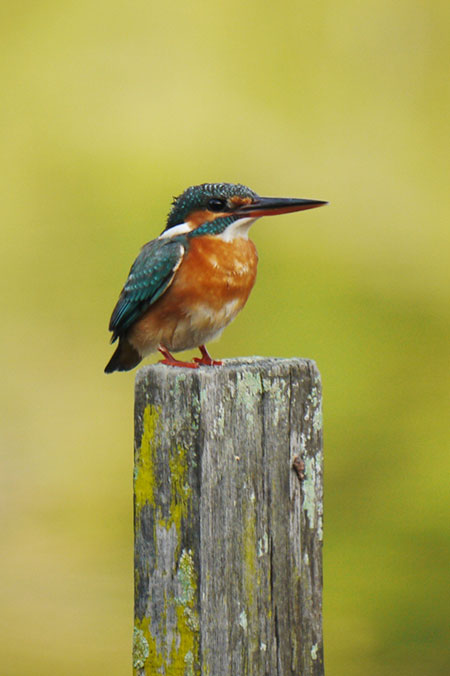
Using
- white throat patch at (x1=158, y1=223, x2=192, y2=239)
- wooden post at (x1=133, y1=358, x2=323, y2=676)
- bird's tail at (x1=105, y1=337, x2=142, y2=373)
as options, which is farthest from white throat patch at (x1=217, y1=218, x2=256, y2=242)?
wooden post at (x1=133, y1=358, x2=323, y2=676)

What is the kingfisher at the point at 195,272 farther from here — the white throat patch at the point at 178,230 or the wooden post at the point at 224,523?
the wooden post at the point at 224,523

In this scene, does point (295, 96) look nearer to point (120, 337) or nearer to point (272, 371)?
point (120, 337)

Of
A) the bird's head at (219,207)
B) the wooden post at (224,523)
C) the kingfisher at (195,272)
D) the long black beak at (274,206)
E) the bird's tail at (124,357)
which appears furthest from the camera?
the bird's tail at (124,357)

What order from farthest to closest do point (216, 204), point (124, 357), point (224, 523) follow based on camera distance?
point (124, 357) → point (216, 204) → point (224, 523)

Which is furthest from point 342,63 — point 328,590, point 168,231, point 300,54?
point 168,231

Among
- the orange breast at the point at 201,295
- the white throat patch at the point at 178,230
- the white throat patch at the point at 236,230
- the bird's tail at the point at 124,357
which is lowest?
the bird's tail at the point at 124,357

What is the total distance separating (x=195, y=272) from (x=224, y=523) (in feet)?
4.57

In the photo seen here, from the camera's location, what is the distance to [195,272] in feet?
11.6

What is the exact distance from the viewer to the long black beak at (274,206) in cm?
326

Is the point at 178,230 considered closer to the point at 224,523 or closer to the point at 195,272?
the point at 195,272

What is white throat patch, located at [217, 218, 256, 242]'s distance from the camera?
3.54 meters

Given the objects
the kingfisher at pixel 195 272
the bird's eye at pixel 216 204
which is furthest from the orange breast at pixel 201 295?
the bird's eye at pixel 216 204

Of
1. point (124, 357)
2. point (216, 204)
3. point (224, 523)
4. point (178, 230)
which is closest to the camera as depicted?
point (224, 523)

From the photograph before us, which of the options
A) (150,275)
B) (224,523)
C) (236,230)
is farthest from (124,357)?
(224,523)
